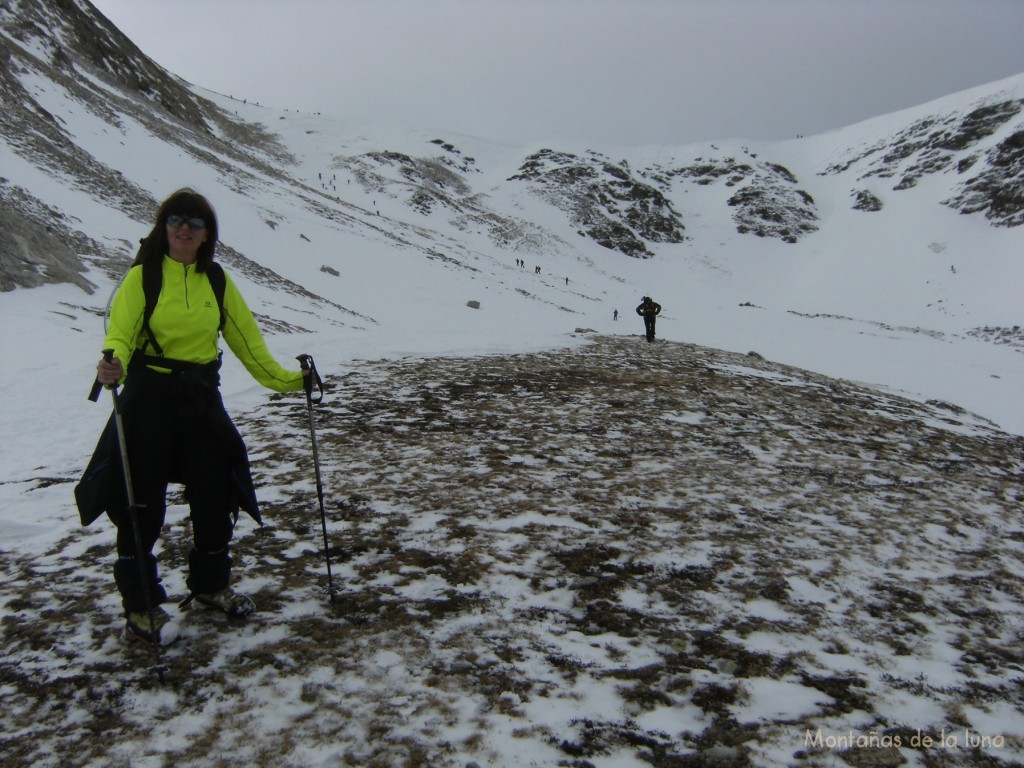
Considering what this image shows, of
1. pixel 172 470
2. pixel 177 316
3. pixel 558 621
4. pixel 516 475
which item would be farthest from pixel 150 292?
pixel 516 475

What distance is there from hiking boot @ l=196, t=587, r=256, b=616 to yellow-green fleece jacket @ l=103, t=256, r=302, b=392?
1.70 metres

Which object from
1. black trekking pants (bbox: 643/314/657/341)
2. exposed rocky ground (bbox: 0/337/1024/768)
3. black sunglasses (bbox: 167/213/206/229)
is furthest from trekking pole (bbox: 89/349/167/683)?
black trekking pants (bbox: 643/314/657/341)

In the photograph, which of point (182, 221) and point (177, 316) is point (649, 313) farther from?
point (177, 316)

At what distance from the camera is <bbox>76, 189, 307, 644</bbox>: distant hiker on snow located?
379 cm

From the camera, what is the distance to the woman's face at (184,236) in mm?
3947

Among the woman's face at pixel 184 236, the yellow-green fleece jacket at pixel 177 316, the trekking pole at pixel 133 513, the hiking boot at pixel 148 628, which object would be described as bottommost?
the hiking boot at pixel 148 628

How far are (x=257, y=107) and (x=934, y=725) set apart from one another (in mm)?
142052

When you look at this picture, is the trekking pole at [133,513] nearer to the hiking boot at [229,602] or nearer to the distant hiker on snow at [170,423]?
the distant hiker on snow at [170,423]

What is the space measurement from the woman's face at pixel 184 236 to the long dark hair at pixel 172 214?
3 centimetres

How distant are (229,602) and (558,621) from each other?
2404 millimetres

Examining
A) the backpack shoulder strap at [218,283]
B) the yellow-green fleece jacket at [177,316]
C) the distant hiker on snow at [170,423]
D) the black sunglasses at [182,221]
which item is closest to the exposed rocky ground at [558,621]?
the distant hiker on snow at [170,423]

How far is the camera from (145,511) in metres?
3.91

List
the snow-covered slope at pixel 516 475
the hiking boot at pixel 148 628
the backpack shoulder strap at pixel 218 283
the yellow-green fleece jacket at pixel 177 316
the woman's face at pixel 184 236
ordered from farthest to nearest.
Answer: the backpack shoulder strap at pixel 218 283 < the woman's face at pixel 184 236 < the hiking boot at pixel 148 628 < the yellow-green fleece jacket at pixel 177 316 < the snow-covered slope at pixel 516 475

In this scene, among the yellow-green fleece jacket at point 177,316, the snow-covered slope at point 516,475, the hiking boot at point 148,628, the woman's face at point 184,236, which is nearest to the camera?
the snow-covered slope at point 516,475
